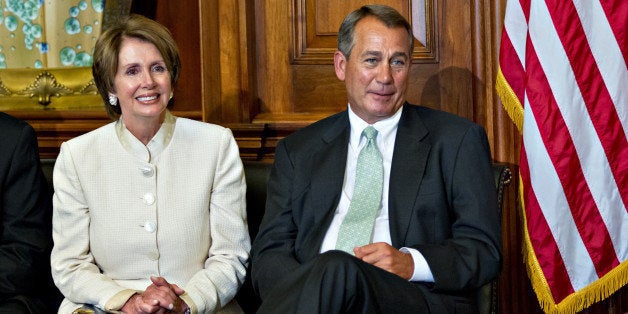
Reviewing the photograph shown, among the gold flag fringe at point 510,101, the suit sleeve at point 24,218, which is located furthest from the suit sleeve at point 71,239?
the gold flag fringe at point 510,101

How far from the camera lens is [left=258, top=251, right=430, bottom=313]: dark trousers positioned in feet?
8.32

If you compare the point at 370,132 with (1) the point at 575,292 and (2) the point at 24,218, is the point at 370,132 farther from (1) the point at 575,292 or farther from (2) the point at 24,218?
(2) the point at 24,218

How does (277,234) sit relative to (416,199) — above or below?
below

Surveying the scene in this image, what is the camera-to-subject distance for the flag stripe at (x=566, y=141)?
3314mm

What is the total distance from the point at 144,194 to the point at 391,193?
78 cm

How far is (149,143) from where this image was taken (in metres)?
3.27

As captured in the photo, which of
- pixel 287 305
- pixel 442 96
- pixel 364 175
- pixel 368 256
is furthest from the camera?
pixel 442 96

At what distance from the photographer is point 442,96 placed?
3.85 m

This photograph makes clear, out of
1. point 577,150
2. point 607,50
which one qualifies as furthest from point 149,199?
point 607,50

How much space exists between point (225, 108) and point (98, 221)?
0.85 m

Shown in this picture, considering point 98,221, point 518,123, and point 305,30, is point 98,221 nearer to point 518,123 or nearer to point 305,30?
point 305,30

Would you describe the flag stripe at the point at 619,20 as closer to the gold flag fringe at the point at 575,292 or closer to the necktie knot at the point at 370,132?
the gold flag fringe at the point at 575,292

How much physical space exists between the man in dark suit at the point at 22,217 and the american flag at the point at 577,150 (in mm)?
1597

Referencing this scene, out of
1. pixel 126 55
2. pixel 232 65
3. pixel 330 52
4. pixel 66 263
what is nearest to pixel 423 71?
pixel 330 52
